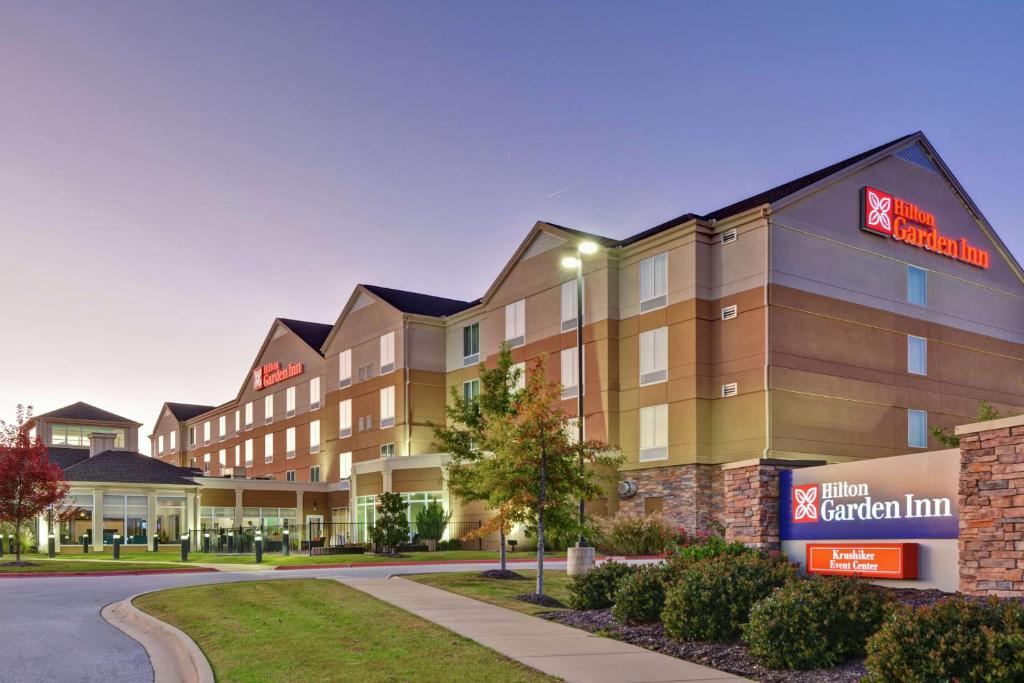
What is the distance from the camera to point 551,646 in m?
12.8

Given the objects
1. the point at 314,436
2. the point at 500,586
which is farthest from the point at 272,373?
the point at 500,586

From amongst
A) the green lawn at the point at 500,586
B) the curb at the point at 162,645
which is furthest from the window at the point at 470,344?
the curb at the point at 162,645

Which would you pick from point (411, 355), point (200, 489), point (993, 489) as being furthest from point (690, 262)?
point (200, 489)

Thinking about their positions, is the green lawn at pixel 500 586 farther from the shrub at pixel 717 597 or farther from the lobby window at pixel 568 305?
the lobby window at pixel 568 305

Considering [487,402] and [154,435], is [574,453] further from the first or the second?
[154,435]

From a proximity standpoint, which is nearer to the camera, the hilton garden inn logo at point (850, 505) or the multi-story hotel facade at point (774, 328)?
the hilton garden inn logo at point (850, 505)

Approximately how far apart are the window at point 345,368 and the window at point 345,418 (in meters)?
1.25

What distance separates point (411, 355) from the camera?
5612 cm

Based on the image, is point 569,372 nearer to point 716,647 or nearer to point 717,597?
point 717,597

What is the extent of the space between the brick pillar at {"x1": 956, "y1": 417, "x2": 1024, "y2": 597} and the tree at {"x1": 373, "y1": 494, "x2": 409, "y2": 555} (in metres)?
29.1

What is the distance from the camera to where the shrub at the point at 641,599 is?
14.4m

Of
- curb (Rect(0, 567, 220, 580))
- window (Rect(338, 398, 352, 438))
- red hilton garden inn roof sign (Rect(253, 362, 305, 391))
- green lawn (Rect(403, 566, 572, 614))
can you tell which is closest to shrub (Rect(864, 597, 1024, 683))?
green lawn (Rect(403, 566, 572, 614))

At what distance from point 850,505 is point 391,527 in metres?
27.0

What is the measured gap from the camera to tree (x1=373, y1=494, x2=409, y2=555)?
38.9 meters
